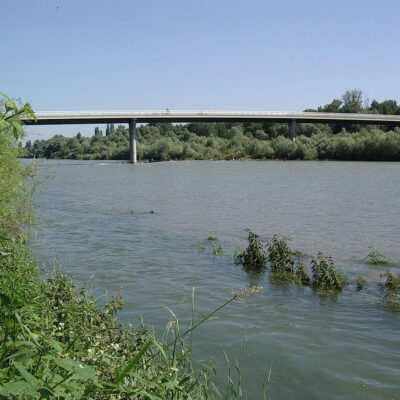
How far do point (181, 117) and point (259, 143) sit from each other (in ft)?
67.8

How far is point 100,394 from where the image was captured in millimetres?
3748

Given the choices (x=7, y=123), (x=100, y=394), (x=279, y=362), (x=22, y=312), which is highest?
(x=7, y=123)

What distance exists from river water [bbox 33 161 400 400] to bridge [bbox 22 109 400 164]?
5315 cm

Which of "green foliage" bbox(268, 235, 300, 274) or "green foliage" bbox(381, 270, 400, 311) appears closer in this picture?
"green foliage" bbox(381, 270, 400, 311)

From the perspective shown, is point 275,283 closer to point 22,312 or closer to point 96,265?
point 96,265

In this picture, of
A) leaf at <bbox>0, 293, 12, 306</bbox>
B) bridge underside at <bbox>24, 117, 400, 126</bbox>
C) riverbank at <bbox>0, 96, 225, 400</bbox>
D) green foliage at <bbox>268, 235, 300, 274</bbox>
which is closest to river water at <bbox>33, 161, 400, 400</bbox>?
green foliage at <bbox>268, 235, 300, 274</bbox>

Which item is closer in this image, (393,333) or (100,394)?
(100,394)

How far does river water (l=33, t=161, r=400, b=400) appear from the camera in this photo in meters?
7.18

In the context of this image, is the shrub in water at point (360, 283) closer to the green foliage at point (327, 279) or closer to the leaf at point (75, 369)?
the green foliage at point (327, 279)

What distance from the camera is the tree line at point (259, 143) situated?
3477 inches

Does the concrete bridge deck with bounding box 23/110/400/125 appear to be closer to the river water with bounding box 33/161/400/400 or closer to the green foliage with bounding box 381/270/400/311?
the river water with bounding box 33/161/400/400

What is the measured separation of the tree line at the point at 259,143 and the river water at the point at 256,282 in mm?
41222

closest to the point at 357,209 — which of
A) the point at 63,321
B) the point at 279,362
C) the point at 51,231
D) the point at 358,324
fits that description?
the point at 51,231

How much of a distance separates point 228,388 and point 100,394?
2.75 metres
